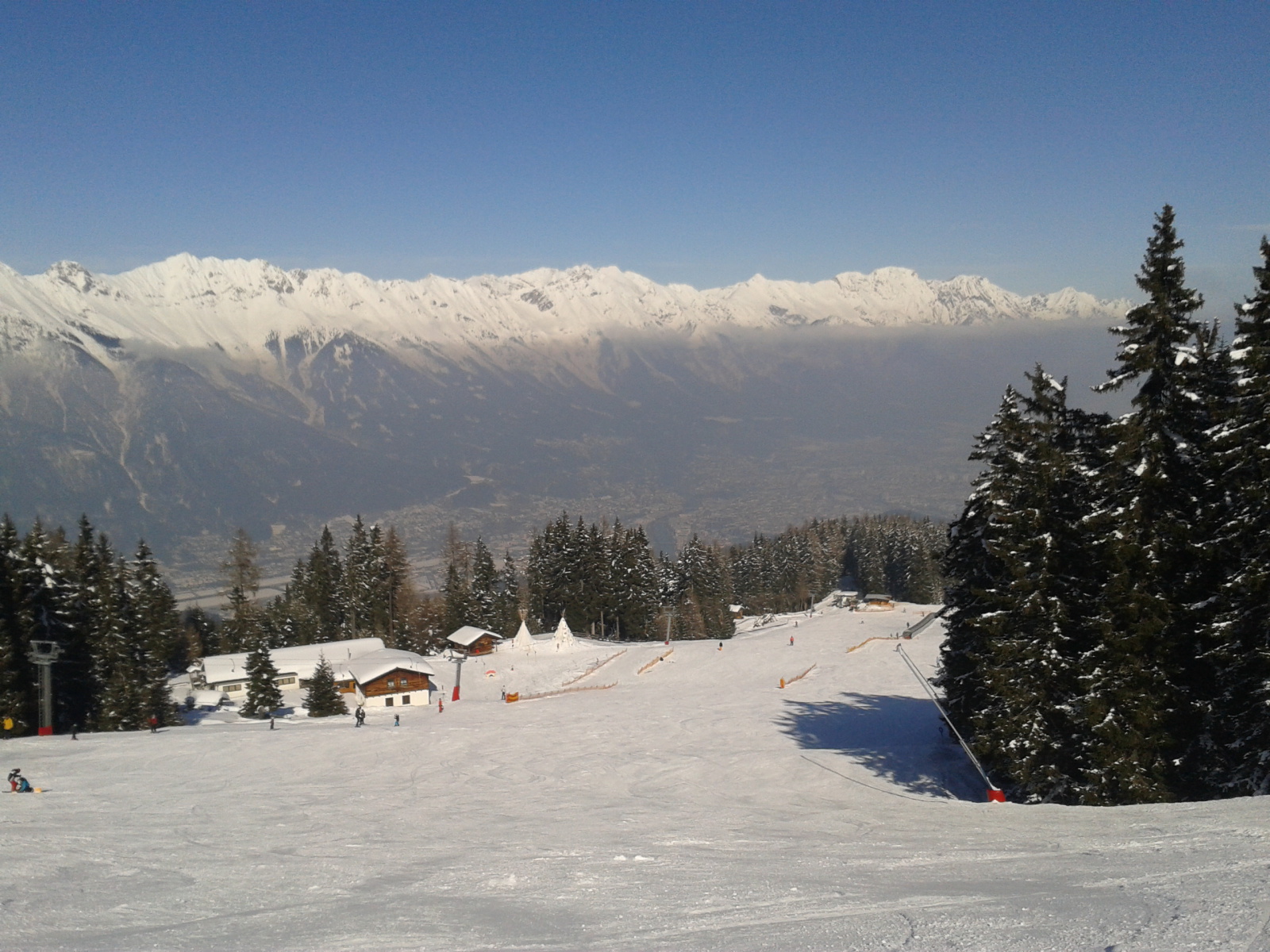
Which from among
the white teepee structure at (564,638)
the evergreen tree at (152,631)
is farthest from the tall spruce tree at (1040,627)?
the white teepee structure at (564,638)

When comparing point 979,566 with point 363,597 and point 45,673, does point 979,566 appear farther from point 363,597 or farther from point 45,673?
point 363,597

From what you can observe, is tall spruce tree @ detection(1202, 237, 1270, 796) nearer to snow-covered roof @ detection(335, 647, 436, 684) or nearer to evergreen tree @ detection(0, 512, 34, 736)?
evergreen tree @ detection(0, 512, 34, 736)

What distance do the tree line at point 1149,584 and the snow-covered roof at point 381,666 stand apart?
40.3m

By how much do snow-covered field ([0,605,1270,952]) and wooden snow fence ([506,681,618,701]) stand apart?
1043 centimetres

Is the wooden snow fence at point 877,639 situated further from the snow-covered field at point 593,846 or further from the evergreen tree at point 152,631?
the evergreen tree at point 152,631

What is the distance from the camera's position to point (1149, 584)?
2150cm

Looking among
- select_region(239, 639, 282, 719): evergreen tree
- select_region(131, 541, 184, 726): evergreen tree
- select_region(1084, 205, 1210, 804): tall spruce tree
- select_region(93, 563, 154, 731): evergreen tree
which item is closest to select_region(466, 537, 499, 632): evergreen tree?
select_region(131, 541, 184, 726): evergreen tree

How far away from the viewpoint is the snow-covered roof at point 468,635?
241 ft

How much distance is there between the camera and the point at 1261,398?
19375mm

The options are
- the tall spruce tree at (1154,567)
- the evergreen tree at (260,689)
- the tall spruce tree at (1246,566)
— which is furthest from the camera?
the evergreen tree at (260,689)

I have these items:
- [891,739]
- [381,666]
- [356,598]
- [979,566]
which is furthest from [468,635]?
[979,566]

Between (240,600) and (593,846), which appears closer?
(593,846)

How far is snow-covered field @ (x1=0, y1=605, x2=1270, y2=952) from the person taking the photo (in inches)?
476

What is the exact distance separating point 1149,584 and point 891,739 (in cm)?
1539
